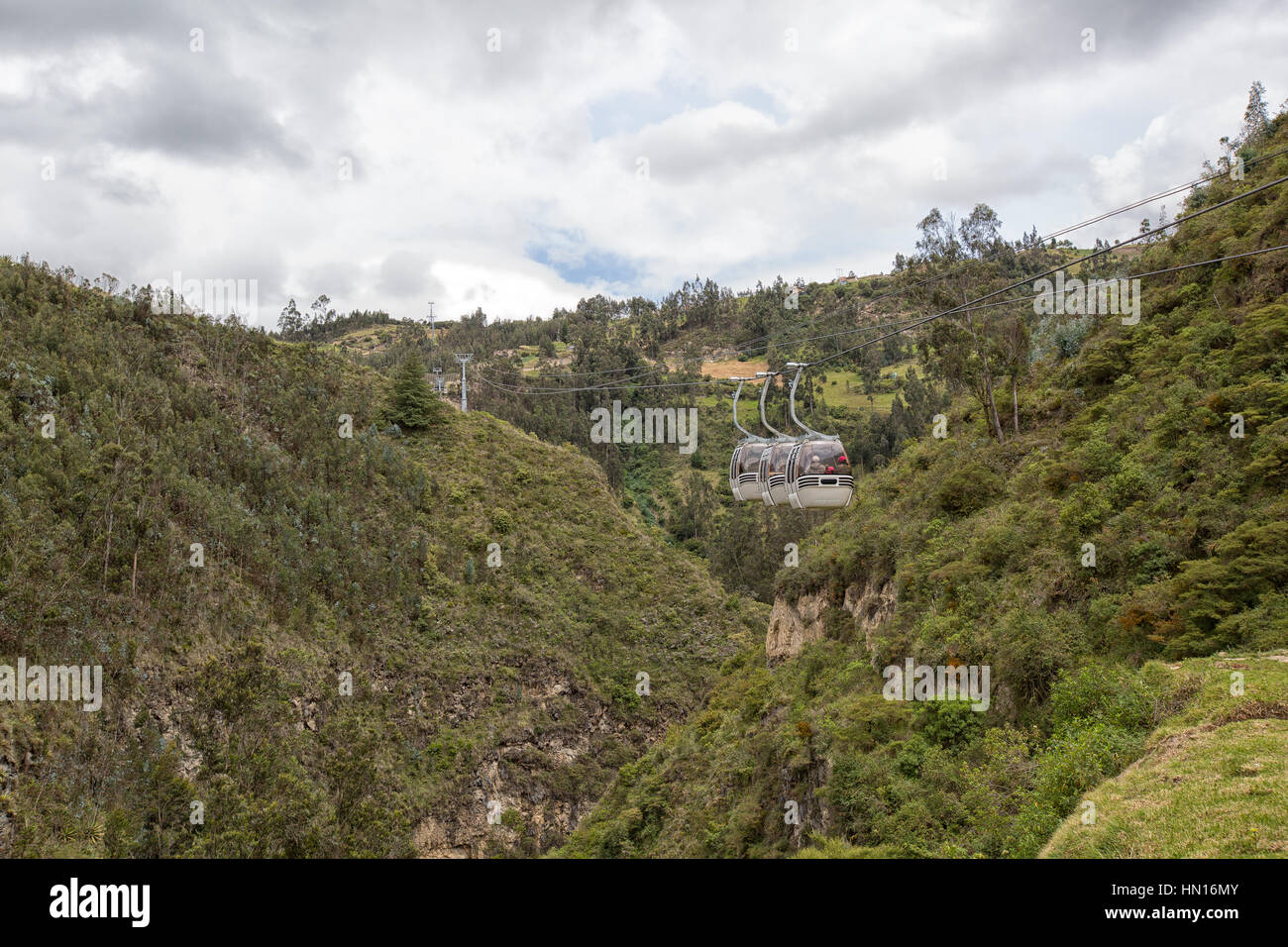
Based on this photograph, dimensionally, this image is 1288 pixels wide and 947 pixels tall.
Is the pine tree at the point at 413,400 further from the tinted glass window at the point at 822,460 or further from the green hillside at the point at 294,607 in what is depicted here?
the tinted glass window at the point at 822,460

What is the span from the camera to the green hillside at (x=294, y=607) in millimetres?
20656

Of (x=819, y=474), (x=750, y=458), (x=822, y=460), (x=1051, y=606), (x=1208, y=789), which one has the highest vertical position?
(x=750, y=458)

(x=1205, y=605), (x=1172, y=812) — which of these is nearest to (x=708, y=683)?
(x=1205, y=605)

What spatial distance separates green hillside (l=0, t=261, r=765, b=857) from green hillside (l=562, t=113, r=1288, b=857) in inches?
328

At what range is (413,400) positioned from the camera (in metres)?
49.0

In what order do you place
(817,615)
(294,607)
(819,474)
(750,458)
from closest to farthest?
(819,474), (750,458), (817,615), (294,607)

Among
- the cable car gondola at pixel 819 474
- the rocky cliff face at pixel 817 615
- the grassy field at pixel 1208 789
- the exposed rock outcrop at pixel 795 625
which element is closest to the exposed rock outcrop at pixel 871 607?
the rocky cliff face at pixel 817 615

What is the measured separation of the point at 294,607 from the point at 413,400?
21141 mm

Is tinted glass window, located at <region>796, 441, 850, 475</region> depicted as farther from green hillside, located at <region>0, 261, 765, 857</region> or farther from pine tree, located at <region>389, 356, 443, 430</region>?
pine tree, located at <region>389, 356, 443, 430</region>

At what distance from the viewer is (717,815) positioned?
21.4m

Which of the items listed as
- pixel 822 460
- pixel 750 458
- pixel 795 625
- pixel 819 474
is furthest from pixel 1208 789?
pixel 795 625

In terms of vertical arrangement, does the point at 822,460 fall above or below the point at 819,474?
above

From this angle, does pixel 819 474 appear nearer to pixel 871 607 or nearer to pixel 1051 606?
pixel 1051 606
